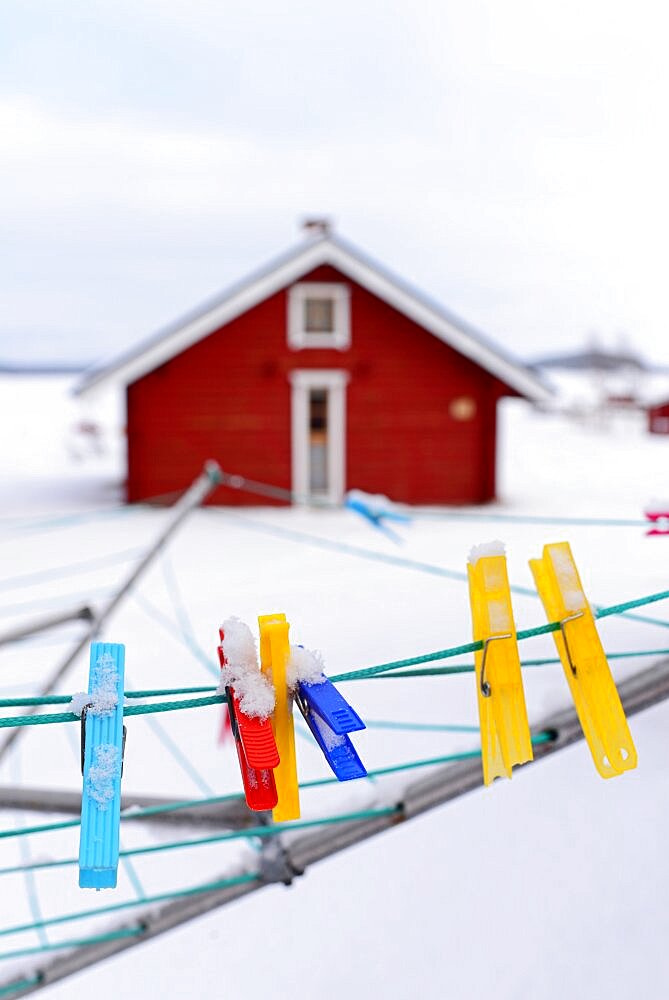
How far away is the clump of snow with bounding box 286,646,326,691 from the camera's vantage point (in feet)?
4.21

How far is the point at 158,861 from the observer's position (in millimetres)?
3809

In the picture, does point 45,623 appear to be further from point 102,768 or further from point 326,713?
point 326,713

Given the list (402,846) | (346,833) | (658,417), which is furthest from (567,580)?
(658,417)

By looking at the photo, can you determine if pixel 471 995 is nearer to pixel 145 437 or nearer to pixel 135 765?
pixel 135 765

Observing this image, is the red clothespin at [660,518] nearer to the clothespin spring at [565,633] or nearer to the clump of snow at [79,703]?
the clothespin spring at [565,633]

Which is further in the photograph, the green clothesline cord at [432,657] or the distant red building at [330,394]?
the distant red building at [330,394]

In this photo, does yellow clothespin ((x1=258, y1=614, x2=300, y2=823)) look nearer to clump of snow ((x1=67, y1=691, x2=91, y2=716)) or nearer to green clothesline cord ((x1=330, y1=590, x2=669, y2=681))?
green clothesline cord ((x1=330, y1=590, x2=669, y2=681))

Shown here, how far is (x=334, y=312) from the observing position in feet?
35.9

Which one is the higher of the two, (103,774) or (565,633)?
(565,633)

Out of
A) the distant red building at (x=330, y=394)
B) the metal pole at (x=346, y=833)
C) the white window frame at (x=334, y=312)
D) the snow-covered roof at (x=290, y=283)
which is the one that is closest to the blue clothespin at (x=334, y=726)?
Answer: the metal pole at (x=346, y=833)

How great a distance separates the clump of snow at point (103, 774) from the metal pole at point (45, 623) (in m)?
1.75

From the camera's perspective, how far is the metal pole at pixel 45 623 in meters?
2.81

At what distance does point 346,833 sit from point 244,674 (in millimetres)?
1139

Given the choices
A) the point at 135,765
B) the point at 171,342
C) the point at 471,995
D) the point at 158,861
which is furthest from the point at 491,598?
the point at 171,342
